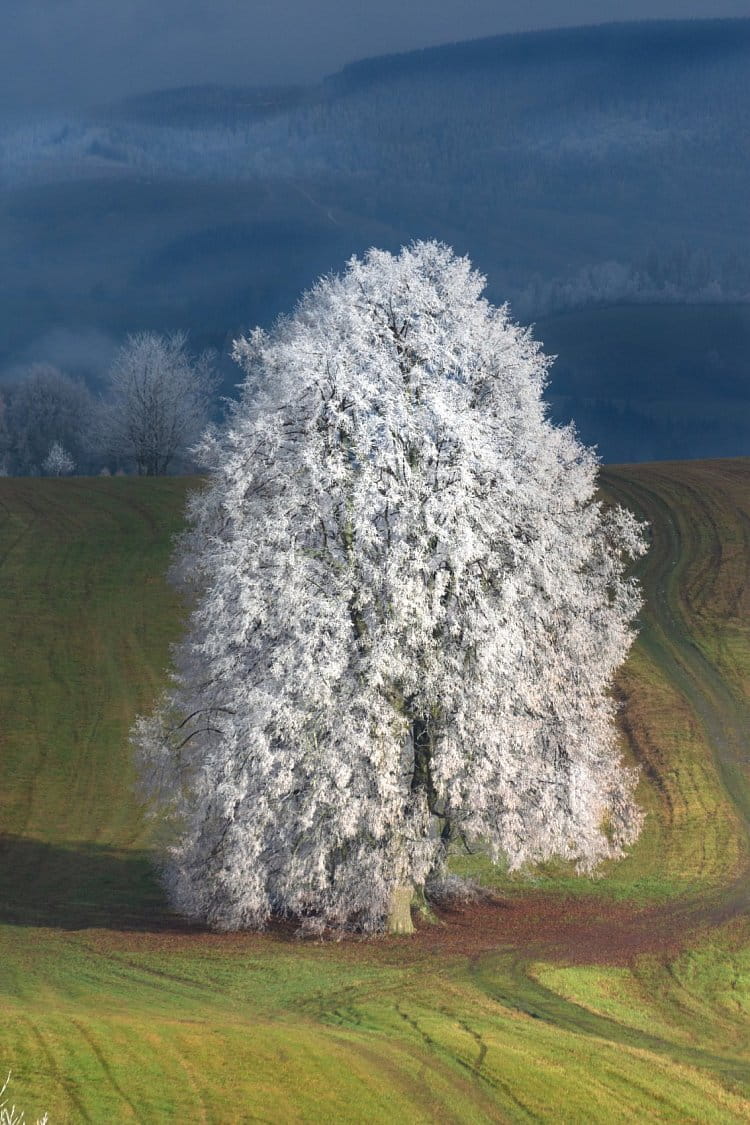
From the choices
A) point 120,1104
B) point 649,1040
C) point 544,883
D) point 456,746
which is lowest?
point 120,1104

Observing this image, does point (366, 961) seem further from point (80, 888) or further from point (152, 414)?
point (152, 414)

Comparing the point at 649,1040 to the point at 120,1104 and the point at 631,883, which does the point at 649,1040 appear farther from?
the point at 631,883

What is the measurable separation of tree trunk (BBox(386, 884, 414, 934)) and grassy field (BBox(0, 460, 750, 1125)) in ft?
2.27

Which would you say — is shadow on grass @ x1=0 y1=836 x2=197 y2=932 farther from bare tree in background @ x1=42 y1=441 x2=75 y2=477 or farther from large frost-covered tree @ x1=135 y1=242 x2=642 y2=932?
bare tree in background @ x1=42 y1=441 x2=75 y2=477

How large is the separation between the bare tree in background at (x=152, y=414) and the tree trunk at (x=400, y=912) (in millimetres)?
85550

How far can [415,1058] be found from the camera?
1866cm

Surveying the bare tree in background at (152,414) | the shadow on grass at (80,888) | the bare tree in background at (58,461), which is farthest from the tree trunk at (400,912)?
the bare tree in background at (58,461)

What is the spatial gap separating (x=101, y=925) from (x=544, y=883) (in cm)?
1221

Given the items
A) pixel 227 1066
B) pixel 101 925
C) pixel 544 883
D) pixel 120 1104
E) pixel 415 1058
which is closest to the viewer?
pixel 120 1104

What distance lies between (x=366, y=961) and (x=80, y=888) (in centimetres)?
1369

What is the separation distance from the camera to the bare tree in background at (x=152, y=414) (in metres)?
112

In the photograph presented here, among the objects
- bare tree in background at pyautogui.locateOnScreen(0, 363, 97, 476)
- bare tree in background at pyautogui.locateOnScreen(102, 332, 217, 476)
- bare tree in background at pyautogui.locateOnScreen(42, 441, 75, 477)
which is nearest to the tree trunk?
bare tree in background at pyautogui.locateOnScreen(102, 332, 217, 476)

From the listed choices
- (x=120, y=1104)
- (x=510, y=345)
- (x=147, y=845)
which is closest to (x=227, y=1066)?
(x=120, y=1104)

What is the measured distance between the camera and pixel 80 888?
3566 cm
